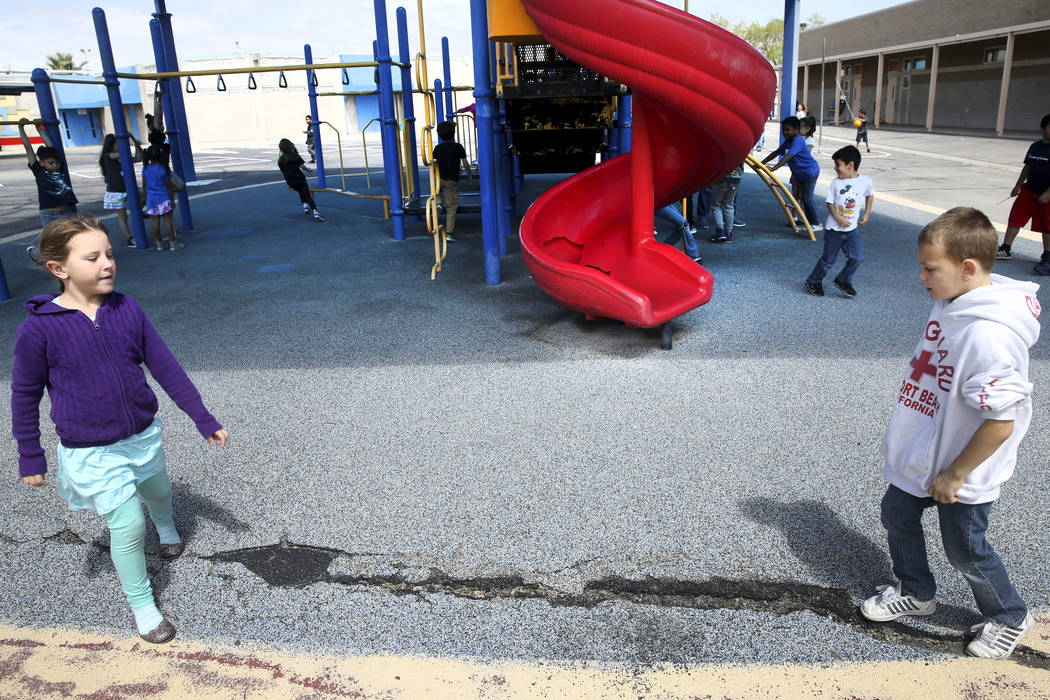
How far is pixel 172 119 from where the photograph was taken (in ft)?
41.1

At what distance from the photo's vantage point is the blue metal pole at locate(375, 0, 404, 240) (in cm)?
968

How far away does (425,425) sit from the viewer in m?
4.39

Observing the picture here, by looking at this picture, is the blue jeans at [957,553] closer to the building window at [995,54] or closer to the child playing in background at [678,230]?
the child playing in background at [678,230]

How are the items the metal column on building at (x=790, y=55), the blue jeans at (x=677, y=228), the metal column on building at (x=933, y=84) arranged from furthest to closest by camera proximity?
the metal column on building at (x=933, y=84)
the metal column on building at (x=790, y=55)
the blue jeans at (x=677, y=228)

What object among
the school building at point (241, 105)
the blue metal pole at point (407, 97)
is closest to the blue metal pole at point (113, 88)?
the blue metal pole at point (407, 97)

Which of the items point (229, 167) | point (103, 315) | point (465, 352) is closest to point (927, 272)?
point (103, 315)

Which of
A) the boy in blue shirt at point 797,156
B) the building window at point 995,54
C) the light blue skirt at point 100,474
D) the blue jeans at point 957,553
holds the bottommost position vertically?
the blue jeans at point 957,553

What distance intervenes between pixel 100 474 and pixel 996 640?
3084 millimetres

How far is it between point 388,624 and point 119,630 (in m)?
1.00

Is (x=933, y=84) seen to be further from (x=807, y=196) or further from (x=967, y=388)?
(x=967, y=388)

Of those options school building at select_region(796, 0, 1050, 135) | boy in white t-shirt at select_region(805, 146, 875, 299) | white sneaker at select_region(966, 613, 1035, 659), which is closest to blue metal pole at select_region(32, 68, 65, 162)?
boy in white t-shirt at select_region(805, 146, 875, 299)

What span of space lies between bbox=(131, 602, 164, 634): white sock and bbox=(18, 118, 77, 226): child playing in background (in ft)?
22.2

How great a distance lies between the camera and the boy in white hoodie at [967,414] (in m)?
2.06

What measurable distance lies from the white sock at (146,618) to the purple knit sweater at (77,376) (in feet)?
2.03
